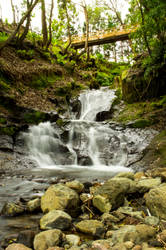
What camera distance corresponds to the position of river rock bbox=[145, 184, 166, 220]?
286cm

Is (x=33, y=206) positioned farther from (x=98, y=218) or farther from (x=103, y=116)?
(x=103, y=116)

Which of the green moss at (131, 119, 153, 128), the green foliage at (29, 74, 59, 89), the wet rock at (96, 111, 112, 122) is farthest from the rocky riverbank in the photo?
the green foliage at (29, 74, 59, 89)

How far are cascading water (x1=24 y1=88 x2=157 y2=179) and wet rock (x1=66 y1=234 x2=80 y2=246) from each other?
4.56 metres

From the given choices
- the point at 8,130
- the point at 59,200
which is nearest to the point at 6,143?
the point at 8,130

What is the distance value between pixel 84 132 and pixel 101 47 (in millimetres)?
31239

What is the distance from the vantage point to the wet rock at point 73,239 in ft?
8.03

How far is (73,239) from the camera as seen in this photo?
2.51m

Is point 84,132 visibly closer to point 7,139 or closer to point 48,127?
point 48,127

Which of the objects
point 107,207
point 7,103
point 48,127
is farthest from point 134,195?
point 7,103

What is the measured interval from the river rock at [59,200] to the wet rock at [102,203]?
12.6 inches

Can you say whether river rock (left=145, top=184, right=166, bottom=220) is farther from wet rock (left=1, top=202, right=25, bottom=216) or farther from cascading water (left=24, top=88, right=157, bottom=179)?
cascading water (left=24, top=88, right=157, bottom=179)

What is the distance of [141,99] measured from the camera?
11.0 m

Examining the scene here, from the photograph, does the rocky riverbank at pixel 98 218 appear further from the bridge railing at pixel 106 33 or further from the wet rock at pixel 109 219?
the bridge railing at pixel 106 33

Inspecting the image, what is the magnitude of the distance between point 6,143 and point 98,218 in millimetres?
5816
